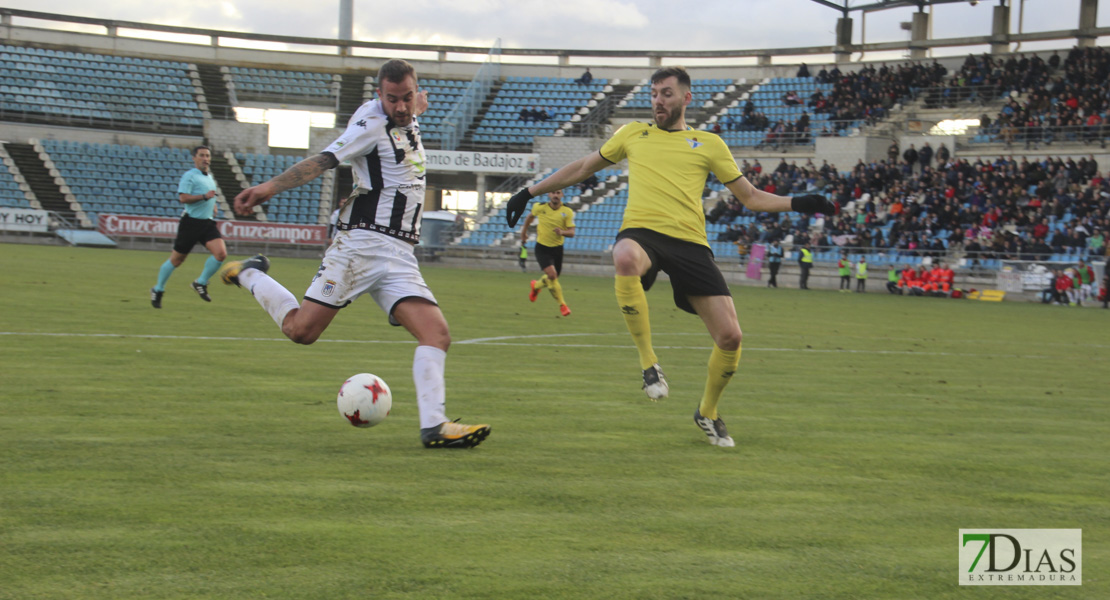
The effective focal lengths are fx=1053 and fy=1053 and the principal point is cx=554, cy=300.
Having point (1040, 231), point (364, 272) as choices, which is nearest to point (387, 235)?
point (364, 272)

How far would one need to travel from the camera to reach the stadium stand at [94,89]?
4794cm

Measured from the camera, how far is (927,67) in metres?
45.1

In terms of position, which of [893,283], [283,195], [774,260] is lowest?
[893,283]

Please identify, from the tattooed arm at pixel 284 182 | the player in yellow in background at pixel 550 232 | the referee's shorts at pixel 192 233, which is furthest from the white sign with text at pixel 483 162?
the tattooed arm at pixel 284 182

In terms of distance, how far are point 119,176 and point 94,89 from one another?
21.2ft

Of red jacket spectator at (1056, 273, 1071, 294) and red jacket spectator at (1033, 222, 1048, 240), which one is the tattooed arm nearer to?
red jacket spectator at (1056, 273, 1071, 294)

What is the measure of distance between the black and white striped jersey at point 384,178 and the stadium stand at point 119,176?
4156 centimetres

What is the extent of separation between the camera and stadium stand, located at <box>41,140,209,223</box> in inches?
1756

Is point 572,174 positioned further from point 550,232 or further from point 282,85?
point 282,85

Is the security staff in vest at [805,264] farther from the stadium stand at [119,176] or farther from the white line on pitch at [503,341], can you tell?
the stadium stand at [119,176]

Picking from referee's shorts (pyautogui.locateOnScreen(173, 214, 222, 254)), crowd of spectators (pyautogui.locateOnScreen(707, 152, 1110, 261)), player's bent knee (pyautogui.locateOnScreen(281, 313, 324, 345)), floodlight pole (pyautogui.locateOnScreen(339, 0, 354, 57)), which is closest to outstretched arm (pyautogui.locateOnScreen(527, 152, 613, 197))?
player's bent knee (pyautogui.locateOnScreen(281, 313, 324, 345))

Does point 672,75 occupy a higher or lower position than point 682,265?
higher

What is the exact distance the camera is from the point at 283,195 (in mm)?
47875

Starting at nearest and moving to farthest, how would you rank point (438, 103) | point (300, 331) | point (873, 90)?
1. point (300, 331)
2. point (873, 90)
3. point (438, 103)
